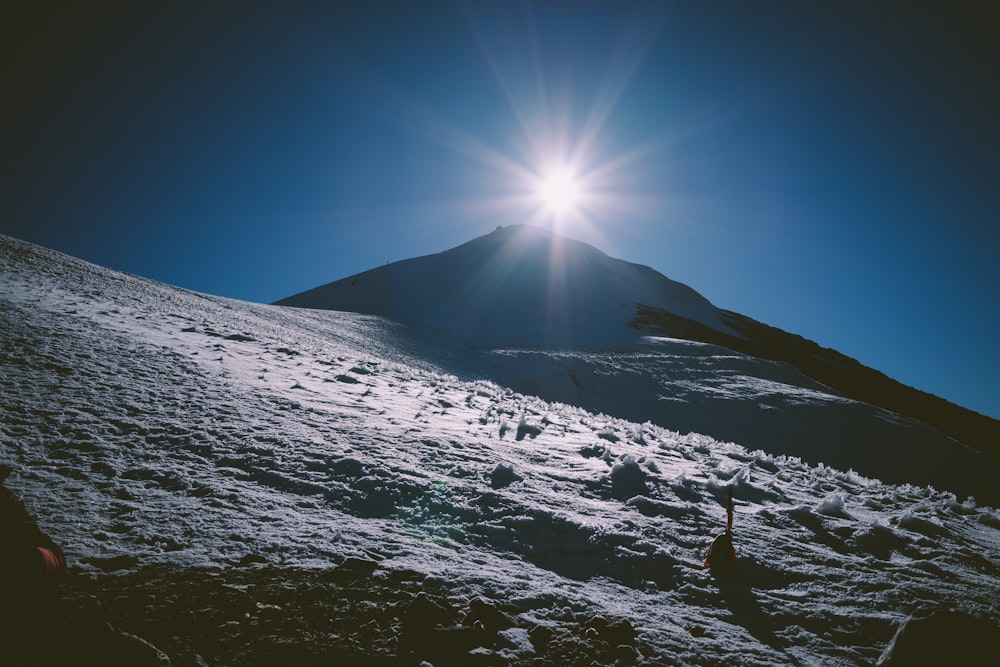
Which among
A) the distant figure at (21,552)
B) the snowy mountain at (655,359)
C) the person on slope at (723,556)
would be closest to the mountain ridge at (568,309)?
the snowy mountain at (655,359)

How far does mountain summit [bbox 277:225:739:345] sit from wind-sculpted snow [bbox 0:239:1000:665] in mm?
24955

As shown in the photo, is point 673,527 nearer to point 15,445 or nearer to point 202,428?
point 202,428

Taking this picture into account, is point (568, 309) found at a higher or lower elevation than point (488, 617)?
higher

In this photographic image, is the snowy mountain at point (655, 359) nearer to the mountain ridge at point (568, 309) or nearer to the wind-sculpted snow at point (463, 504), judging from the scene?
the mountain ridge at point (568, 309)

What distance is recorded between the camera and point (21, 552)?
13.3 feet

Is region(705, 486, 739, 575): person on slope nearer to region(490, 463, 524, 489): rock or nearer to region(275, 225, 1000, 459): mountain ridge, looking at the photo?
region(490, 463, 524, 489): rock

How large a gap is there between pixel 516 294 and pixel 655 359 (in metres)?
21.7

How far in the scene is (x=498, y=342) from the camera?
116ft

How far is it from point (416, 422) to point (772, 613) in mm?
7608

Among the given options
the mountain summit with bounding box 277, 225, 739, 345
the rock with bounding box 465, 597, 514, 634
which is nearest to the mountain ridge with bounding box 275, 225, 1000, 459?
the mountain summit with bounding box 277, 225, 739, 345

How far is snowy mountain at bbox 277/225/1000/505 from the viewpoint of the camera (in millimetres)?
23266

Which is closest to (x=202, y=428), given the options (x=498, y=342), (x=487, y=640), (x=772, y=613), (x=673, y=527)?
(x=487, y=640)

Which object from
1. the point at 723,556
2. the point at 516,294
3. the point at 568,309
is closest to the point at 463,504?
the point at 723,556

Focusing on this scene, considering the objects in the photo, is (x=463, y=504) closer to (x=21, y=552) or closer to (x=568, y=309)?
(x=21, y=552)
